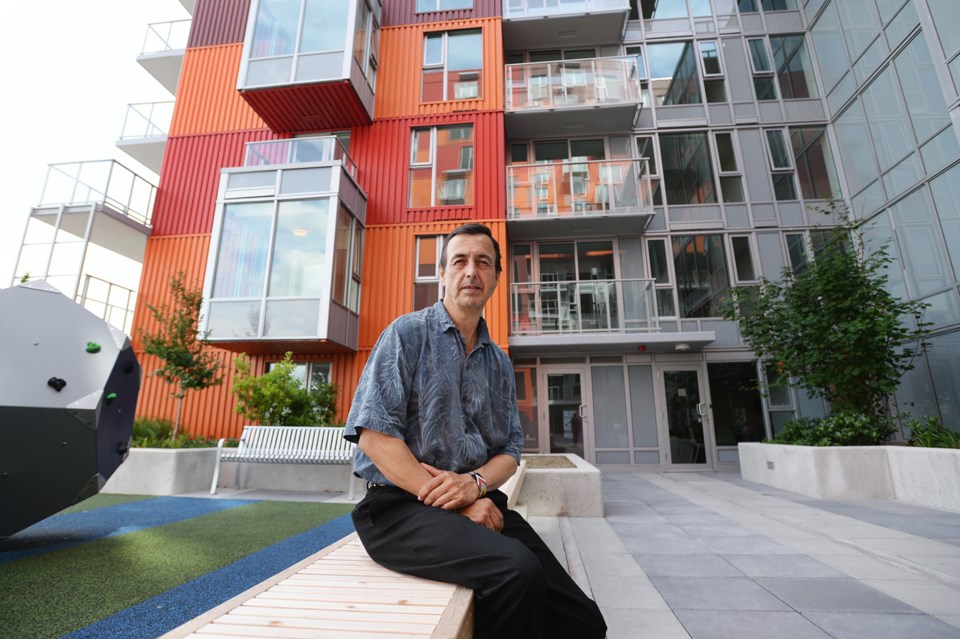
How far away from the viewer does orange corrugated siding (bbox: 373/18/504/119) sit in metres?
11.8

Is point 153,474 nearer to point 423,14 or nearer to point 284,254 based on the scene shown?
point 284,254

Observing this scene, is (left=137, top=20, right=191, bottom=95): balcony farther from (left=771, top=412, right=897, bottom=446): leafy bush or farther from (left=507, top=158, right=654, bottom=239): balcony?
(left=771, top=412, right=897, bottom=446): leafy bush

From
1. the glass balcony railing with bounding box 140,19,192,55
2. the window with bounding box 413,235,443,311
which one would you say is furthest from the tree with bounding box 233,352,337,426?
the glass balcony railing with bounding box 140,19,192,55

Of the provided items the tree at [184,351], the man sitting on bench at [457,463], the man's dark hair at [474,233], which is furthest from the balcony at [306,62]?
the man sitting on bench at [457,463]

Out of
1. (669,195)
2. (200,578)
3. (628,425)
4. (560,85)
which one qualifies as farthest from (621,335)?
(200,578)

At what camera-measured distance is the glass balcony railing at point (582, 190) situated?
10.8 metres

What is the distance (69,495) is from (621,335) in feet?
30.6

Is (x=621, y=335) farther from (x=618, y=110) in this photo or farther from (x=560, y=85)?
(x=560, y=85)

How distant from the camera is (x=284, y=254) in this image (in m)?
9.38

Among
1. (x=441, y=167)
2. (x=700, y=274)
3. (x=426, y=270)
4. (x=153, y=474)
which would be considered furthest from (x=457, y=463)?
(x=700, y=274)

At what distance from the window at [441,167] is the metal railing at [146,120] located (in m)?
8.32

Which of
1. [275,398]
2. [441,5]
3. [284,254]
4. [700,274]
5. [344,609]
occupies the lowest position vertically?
[344,609]

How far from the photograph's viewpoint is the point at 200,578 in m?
2.95

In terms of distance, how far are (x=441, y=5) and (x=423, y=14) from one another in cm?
62
